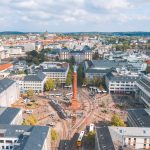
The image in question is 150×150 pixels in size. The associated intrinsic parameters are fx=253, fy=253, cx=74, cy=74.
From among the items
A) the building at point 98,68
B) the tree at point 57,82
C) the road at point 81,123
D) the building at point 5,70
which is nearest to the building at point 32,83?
the tree at point 57,82

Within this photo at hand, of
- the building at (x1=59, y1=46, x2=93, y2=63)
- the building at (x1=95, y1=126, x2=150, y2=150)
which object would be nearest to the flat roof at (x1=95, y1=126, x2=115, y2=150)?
the building at (x1=95, y1=126, x2=150, y2=150)

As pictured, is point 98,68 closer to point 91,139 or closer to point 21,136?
point 91,139

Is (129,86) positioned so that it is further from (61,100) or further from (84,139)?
(84,139)

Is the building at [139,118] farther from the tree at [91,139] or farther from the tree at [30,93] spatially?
the tree at [30,93]

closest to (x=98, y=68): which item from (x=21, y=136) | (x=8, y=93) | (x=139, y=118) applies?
(x=8, y=93)

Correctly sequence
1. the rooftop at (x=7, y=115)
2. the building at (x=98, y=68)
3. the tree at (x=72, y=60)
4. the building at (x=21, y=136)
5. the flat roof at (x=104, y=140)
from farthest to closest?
the tree at (x=72, y=60)
the building at (x=98, y=68)
the rooftop at (x=7, y=115)
the building at (x=21, y=136)
the flat roof at (x=104, y=140)

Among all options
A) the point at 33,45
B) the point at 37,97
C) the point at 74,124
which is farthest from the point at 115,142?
the point at 33,45
